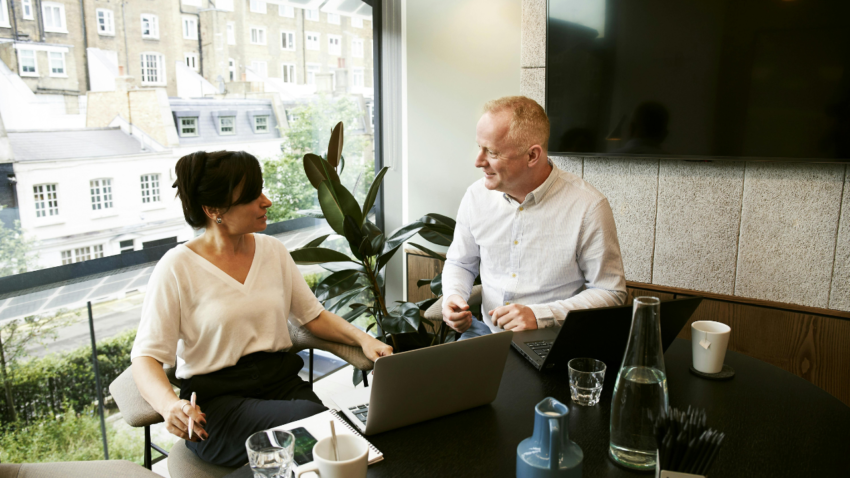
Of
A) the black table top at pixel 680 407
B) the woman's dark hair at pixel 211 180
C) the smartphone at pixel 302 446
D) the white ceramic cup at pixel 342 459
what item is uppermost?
the woman's dark hair at pixel 211 180

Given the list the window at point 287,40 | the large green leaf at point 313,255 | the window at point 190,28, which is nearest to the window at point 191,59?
the window at point 190,28

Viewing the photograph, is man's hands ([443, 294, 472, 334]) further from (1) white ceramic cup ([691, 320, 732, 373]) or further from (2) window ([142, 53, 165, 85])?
(2) window ([142, 53, 165, 85])

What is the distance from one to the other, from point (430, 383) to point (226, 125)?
2.04 metres

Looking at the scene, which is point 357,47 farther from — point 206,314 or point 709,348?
point 709,348

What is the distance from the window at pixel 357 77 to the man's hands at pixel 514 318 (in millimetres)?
2248

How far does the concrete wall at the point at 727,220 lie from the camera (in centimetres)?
225

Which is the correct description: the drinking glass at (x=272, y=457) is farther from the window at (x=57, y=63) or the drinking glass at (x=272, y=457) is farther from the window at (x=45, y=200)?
the window at (x=57, y=63)

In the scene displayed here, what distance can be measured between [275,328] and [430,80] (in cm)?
205

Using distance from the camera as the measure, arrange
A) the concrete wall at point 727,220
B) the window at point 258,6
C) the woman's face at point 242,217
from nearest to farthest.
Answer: the woman's face at point 242,217 → the concrete wall at point 727,220 → the window at point 258,6

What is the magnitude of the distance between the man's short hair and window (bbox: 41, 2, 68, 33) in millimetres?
1548

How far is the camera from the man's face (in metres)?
1.97

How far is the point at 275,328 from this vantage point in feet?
5.68

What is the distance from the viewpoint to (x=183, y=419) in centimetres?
134

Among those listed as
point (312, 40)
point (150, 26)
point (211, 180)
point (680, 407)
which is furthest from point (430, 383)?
point (312, 40)
